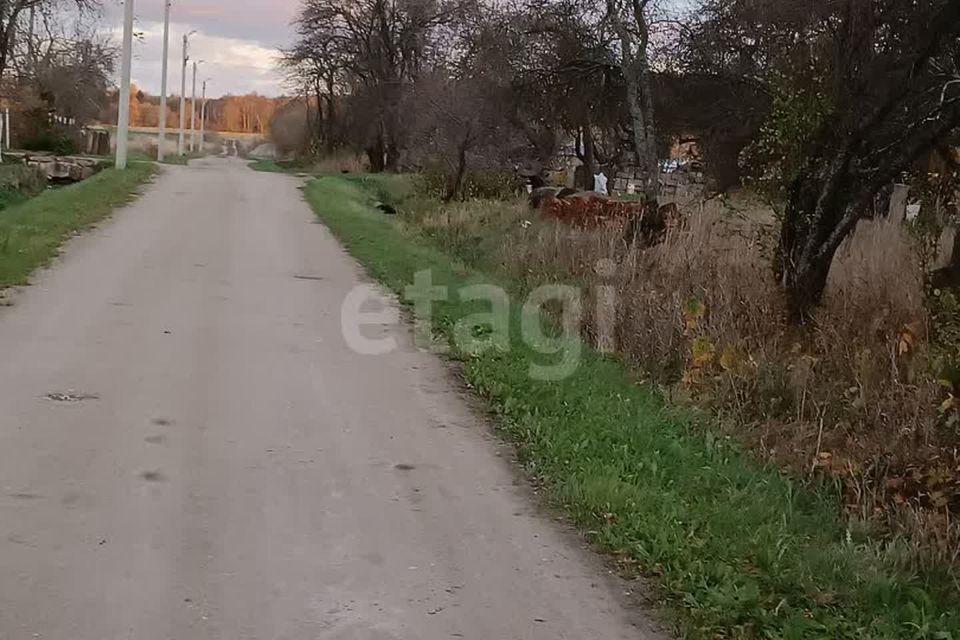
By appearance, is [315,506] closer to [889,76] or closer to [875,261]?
[889,76]

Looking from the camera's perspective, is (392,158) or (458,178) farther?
(392,158)

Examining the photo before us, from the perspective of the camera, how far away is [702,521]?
16.5ft

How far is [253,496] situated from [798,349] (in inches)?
222

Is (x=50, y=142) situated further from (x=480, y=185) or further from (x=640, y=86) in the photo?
(x=640, y=86)

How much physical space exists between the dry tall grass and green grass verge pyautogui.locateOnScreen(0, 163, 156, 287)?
5.84 meters

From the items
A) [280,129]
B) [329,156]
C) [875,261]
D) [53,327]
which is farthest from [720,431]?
[280,129]

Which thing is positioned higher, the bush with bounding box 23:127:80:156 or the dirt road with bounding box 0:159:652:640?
the bush with bounding box 23:127:80:156

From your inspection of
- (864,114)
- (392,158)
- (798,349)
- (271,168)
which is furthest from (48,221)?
(271,168)

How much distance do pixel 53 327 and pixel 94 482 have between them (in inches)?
150

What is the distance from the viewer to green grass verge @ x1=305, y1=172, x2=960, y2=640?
4156 mm

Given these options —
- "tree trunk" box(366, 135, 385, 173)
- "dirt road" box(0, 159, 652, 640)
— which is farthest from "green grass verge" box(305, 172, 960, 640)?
"tree trunk" box(366, 135, 385, 173)

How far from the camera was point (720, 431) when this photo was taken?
7.09 metres

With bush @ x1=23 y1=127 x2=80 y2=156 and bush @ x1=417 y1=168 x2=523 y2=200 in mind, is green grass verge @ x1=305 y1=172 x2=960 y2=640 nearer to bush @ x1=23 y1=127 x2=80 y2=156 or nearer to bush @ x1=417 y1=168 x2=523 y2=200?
bush @ x1=417 y1=168 x2=523 y2=200

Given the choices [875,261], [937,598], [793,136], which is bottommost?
[937,598]
